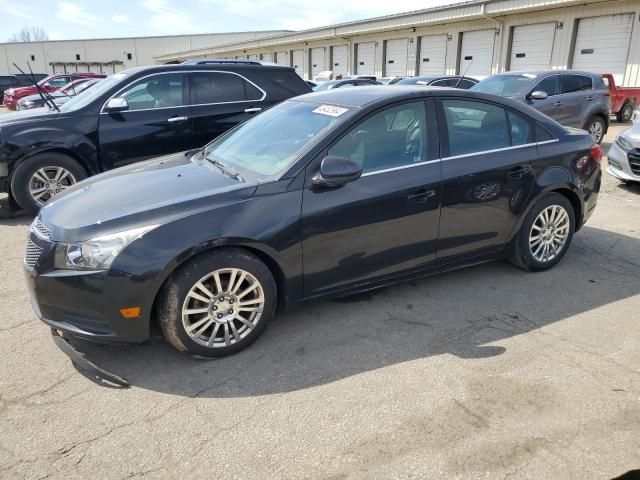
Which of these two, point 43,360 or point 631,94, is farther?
point 631,94

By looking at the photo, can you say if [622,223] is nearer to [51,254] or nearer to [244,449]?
[244,449]

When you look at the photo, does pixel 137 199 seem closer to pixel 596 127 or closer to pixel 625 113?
pixel 596 127

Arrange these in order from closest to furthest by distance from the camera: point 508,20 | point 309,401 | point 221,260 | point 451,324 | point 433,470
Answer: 1. point 433,470
2. point 309,401
3. point 221,260
4. point 451,324
5. point 508,20

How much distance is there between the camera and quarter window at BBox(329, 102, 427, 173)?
359 centimetres

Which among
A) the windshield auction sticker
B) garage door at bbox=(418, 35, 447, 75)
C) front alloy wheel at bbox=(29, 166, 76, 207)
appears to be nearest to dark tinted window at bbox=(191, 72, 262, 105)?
front alloy wheel at bbox=(29, 166, 76, 207)

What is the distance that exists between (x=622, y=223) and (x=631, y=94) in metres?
12.6

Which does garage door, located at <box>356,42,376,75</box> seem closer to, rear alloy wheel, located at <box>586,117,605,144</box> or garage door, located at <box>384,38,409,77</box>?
garage door, located at <box>384,38,409,77</box>

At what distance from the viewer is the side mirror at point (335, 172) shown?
3.31m

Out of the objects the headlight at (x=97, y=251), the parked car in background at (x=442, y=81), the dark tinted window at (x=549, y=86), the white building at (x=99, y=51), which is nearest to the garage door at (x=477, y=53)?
the parked car in background at (x=442, y=81)

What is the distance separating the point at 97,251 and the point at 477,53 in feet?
72.0

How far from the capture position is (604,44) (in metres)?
17.2

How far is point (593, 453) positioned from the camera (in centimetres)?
247

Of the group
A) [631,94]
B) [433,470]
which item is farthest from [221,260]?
[631,94]

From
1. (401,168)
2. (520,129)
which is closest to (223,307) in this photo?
(401,168)
